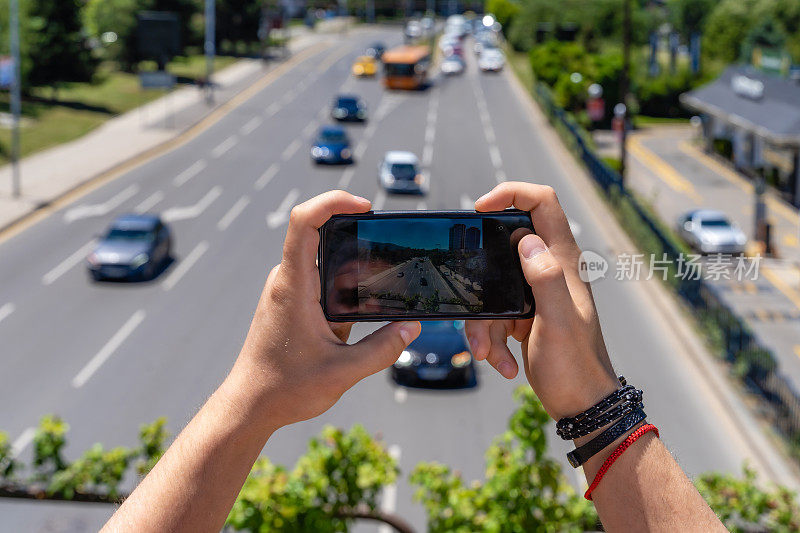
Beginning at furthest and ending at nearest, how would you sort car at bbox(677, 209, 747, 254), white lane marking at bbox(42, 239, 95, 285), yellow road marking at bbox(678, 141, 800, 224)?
yellow road marking at bbox(678, 141, 800, 224), car at bbox(677, 209, 747, 254), white lane marking at bbox(42, 239, 95, 285)

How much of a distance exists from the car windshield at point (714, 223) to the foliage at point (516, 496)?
27.4 m

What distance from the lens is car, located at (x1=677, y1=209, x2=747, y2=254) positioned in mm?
32438

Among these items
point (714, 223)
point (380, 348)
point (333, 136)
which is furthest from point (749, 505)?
point (333, 136)

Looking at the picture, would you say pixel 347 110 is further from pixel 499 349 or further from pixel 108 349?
pixel 499 349

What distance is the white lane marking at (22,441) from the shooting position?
18042 millimetres


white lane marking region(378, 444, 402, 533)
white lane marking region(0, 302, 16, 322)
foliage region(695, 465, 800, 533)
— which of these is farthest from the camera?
white lane marking region(0, 302, 16, 322)

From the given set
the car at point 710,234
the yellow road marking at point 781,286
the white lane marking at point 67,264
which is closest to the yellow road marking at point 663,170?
the car at point 710,234

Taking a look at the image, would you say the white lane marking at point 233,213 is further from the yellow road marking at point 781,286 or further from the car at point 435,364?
the yellow road marking at point 781,286

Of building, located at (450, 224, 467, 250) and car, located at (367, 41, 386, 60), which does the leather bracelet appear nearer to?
building, located at (450, 224, 467, 250)

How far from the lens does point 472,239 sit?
3.52 m

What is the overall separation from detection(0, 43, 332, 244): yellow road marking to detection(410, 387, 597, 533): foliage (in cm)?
2766

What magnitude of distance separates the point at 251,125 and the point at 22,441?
38.4 m

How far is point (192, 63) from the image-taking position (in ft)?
263

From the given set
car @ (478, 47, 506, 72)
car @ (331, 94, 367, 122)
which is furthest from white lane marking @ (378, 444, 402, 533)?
car @ (478, 47, 506, 72)
